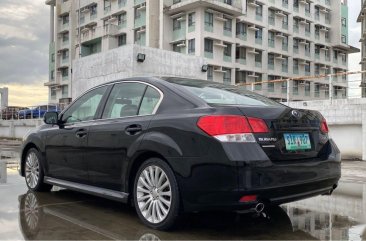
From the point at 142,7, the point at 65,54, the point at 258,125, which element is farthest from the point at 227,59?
the point at 258,125

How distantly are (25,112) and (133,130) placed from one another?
31.7m

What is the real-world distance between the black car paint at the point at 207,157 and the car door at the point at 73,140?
244mm

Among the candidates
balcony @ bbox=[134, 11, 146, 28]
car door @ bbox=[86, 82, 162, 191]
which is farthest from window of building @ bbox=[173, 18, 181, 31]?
car door @ bbox=[86, 82, 162, 191]

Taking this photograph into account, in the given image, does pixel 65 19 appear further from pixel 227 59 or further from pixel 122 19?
pixel 227 59

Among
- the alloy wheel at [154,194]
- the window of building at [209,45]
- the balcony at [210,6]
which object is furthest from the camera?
the window of building at [209,45]

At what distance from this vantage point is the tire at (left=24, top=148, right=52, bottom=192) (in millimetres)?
5996

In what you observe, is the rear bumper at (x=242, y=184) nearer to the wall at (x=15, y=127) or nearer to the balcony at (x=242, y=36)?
the wall at (x=15, y=127)

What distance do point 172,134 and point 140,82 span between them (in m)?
1.01

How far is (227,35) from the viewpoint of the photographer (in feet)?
149

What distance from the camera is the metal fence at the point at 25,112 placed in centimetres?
3206

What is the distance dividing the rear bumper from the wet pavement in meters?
0.37

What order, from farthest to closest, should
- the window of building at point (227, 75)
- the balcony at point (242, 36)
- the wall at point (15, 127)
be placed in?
the balcony at point (242, 36)
the window of building at point (227, 75)
the wall at point (15, 127)

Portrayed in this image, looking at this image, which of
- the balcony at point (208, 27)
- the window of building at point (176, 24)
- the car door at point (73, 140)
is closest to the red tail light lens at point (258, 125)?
the car door at point (73, 140)

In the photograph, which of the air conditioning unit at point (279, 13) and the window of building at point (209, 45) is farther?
the air conditioning unit at point (279, 13)
